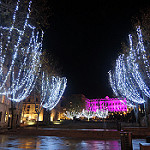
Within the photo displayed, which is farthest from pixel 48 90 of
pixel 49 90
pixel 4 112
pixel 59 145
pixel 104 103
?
pixel 104 103

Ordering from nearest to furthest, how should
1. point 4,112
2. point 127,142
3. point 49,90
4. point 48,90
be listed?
point 127,142 → point 48,90 → point 49,90 → point 4,112

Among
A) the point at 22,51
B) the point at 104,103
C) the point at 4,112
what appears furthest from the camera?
the point at 104,103

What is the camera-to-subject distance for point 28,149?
25.8 feet

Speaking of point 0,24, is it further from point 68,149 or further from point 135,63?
point 135,63

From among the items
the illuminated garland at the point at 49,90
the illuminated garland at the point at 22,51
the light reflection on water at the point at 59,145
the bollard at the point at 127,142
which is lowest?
the light reflection on water at the point at 59,145

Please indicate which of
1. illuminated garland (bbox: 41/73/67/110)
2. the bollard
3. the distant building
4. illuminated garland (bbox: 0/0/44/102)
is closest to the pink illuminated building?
the distant building

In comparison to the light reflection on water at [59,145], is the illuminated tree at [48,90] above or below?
above

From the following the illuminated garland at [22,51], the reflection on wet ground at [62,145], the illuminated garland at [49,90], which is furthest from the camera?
the illuminated garland at [49,90]

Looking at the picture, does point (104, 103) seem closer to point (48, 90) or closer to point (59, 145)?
point (48, 90)

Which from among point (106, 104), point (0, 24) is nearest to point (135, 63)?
point (0, 24)

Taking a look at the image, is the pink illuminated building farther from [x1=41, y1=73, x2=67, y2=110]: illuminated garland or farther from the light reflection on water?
the light reflection on water


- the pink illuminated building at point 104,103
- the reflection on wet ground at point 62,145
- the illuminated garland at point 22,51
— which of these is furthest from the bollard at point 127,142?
the pink illuminated building at point 104,103

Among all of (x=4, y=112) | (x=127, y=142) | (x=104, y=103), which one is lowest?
(x=4, y=112)

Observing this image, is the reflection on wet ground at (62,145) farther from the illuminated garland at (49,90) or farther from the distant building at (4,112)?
the distant building at (4,112)
